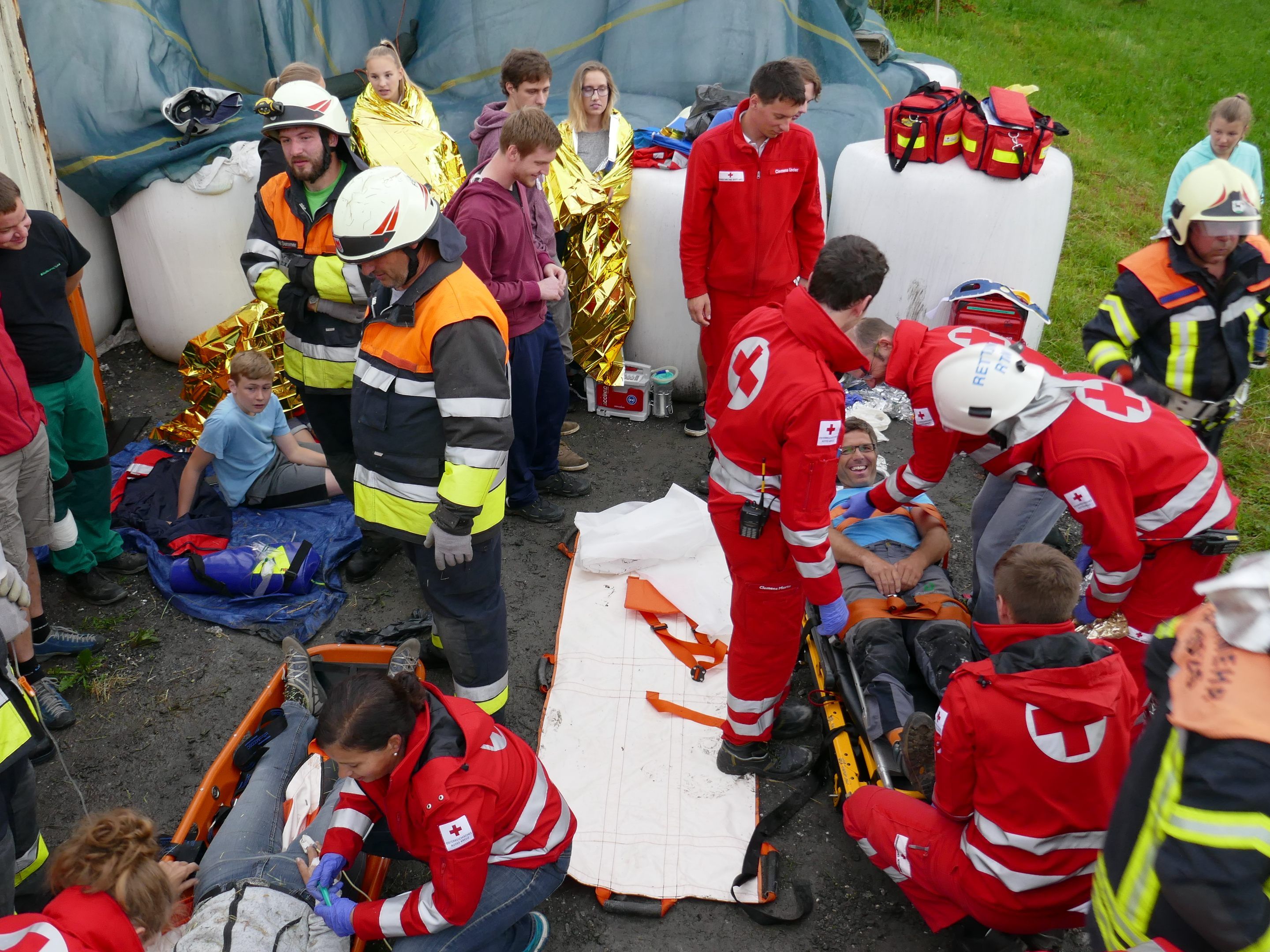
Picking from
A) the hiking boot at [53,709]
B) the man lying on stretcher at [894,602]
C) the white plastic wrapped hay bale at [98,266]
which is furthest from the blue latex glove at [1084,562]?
the white plastic wrapped hay bale at [98,266]

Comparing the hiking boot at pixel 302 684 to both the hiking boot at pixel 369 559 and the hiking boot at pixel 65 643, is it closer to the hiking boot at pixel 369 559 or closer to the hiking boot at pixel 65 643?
the hiking boot at pixel 369 559

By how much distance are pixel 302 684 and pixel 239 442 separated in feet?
5.97

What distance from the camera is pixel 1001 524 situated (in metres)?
3.81

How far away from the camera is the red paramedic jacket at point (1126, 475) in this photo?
9.65ft

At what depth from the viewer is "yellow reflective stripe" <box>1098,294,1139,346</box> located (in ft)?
12.4

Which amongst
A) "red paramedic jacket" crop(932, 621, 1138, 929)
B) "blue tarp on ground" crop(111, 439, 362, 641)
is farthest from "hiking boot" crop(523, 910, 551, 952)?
"blue tarp on ground" crop(111, 439, 362, 641)

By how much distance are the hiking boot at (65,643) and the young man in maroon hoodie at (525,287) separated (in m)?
2.00

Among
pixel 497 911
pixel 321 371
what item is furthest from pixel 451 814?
pixel 321 371

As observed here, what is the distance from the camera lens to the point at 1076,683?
93.0 inches

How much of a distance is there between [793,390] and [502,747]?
1.35 meters

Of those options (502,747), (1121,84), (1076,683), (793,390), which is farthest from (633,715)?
(1121,84)

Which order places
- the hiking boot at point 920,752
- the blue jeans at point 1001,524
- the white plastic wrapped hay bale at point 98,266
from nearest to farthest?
1. the hiking boot at point 920,752
2. the blue jeans at point 1001,524
3. the white plastic wrapped hay bale at point 98,266

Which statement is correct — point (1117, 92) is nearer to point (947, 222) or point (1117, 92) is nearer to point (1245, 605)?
point (947, 222)

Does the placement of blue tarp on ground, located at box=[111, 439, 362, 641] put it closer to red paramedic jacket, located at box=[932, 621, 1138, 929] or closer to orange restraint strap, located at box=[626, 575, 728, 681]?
orange restraint strap, located at box=[626, 575, 728, 681]
